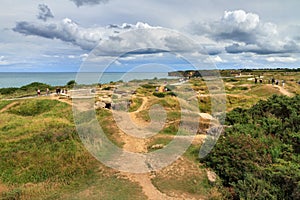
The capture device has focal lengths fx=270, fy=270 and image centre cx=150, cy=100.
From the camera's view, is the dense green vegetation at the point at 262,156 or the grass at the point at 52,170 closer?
the dense green vegetation at the point at 262,156

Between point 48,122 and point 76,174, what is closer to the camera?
point 76,174

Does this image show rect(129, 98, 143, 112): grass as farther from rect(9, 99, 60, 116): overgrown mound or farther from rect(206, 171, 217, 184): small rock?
rect(206, 171, 217, 184): small rock

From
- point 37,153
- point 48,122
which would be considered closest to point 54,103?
point 48,122

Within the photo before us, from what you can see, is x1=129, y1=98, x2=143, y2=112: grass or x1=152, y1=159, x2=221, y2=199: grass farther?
x1=129, y1=98, x2=143, y2=112: grass

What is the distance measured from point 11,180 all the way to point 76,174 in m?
3.59

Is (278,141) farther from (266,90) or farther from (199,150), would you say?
(266,90)

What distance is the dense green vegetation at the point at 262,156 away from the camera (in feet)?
40.1

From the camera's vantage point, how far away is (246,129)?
59.9 feet

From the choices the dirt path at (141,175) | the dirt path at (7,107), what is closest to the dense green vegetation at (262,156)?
the dirt path at (141,175)

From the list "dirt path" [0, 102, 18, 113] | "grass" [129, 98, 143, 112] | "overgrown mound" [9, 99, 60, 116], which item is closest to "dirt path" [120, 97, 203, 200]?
"grass" [129, 98, 143, 112]

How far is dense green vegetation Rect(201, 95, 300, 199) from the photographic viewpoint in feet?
40.1

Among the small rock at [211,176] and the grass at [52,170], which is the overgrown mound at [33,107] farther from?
the small rock at [211,176]

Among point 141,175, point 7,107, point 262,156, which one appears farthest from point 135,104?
point 262,156

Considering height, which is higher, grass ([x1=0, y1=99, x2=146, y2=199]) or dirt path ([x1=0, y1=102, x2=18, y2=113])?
dirt path ([x1=0, y1=102, x2=18, y2=113])
